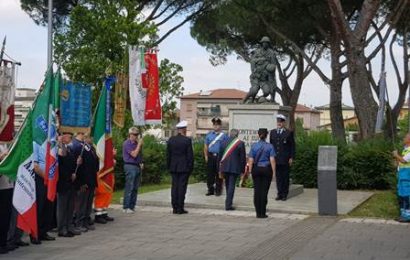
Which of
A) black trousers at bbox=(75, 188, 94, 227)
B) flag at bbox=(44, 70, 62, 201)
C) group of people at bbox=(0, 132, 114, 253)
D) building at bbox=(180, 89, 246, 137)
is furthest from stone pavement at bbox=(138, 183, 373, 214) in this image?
building at bbox=(180, 89, 246, 137)

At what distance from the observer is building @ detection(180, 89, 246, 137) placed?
10200 centimetres

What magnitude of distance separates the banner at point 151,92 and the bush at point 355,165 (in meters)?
7.54

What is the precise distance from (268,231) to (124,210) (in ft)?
11.7

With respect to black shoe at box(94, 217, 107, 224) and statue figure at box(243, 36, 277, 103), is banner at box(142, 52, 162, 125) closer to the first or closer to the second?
black shoe at box(94, 217, 107, 224)

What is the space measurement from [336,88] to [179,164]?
657 inches

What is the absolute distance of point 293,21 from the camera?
28391mm

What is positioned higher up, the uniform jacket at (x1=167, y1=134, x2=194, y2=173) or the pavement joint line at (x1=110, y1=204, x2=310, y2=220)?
the uniform jacket at (x1=167, y1=134, x2=194, y2=173)

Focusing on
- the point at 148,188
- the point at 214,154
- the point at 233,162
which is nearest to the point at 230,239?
the point at 233,162

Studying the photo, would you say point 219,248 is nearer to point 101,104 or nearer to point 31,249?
point 31,249

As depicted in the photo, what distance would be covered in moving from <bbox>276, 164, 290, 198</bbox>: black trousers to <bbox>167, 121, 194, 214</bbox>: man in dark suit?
266 centimetres

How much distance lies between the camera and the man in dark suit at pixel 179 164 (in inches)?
520

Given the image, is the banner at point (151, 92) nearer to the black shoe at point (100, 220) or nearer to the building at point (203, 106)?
the black shoe at point (100, 220)

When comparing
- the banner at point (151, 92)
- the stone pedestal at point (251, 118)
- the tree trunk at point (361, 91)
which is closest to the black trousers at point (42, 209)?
the banner at point (151, 92)

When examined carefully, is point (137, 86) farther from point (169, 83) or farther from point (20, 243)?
point (169, 83)
